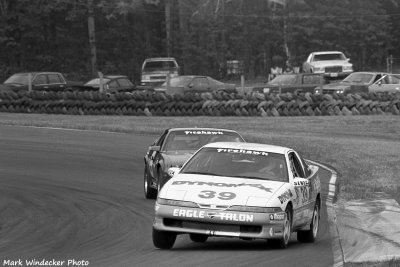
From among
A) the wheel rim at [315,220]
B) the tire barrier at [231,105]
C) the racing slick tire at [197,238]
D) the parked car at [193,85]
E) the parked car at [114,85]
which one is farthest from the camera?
the parked car at [114,85]

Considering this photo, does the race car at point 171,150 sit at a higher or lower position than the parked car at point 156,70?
higher

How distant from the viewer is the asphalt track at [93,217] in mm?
10234

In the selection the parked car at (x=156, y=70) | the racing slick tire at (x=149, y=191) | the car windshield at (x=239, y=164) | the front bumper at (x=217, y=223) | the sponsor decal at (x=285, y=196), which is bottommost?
the parked car at (x=156, y=70)

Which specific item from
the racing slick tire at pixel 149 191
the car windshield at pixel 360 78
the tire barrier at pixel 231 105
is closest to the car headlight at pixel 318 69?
the car windshield at pixel 360 78

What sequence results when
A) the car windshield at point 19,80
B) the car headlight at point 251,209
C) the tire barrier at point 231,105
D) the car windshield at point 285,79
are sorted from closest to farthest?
the car headlight at point 251,209, the tire barrier at point 231,105, the car windshield at point 19,80, the car windshield at point 285,79

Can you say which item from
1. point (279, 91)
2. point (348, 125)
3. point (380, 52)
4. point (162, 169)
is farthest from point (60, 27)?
point (162, 169)

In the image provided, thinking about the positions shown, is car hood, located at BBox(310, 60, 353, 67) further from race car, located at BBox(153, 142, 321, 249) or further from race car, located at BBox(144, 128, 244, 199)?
race car, located at BBox(153, 142, 321, 249)

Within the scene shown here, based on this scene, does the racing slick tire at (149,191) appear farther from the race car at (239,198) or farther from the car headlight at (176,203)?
the car headlight at (176,203)

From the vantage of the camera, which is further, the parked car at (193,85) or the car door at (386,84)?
the parked car at (193,85)

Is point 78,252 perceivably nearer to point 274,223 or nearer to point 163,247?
point 163,247

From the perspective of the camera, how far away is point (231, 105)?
121 ft

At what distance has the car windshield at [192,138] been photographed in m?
16.8

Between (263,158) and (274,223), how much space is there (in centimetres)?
150

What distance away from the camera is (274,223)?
10.5 m
